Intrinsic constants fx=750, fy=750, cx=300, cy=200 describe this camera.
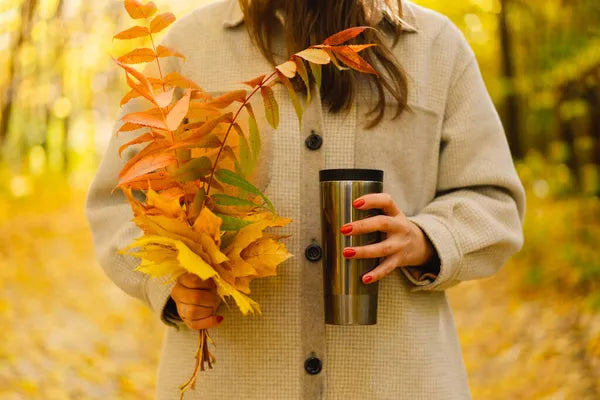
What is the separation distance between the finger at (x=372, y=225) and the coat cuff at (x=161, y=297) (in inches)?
18.9

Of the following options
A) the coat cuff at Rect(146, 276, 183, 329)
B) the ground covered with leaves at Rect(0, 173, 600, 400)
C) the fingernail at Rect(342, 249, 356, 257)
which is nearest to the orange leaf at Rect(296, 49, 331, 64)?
the fingernail at Rect(342, 249, 356, 257)

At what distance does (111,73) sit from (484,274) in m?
12.8

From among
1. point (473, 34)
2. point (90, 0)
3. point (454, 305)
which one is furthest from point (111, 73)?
point (454, 305)

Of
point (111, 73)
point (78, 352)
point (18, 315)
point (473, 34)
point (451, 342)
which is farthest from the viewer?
point (111, 73)

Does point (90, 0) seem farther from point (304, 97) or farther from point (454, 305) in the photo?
point (304, 97)

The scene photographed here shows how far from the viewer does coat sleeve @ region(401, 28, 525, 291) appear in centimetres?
181

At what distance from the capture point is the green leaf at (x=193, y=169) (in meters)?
1.40

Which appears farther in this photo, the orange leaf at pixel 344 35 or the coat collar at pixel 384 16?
the coat collar at pixel 384 16

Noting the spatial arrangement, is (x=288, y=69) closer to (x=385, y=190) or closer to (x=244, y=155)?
(x=244, y=155)

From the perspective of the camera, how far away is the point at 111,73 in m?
13.8

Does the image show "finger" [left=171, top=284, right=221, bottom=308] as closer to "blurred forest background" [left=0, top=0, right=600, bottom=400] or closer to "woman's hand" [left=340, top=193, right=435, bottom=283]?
"woman's hand" [left=340, top=193, right=435, bottom=283]

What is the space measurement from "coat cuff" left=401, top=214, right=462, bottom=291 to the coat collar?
52cm

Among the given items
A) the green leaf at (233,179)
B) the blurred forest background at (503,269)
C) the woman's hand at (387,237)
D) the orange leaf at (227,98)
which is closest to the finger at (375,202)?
the woman's hand at (387,237)

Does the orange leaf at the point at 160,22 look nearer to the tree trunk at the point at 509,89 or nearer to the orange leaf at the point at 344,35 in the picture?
the orange leaf at the point at 344,35
